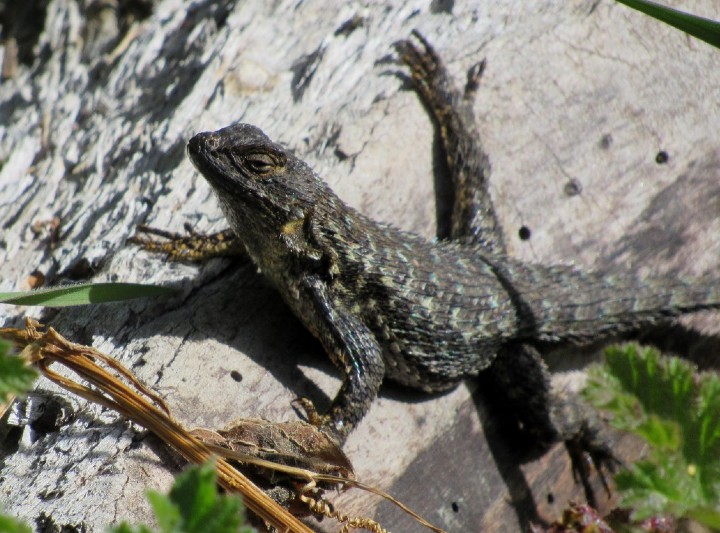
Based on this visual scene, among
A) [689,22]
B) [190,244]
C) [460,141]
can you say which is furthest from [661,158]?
[190,244]

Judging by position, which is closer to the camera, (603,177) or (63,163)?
(603,177)

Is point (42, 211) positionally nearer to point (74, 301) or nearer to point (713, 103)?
point (74, 301)

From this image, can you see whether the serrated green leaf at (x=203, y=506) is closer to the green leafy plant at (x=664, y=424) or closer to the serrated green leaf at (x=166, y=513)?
the serrated green leaf at (x=166, y=513)

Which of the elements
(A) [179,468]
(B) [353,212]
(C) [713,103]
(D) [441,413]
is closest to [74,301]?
(A) [179,468]

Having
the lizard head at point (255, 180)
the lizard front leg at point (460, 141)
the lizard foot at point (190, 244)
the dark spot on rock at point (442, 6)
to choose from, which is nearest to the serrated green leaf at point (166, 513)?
the lizard head at point (255, 180)

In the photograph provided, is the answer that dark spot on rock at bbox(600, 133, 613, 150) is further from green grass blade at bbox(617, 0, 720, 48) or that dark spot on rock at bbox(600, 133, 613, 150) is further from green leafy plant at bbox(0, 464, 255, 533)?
green leafy plant at bbox(0, 464, 255, 533)

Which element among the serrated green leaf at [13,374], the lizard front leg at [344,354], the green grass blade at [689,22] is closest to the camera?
the serrated green leaf at [13,374]
